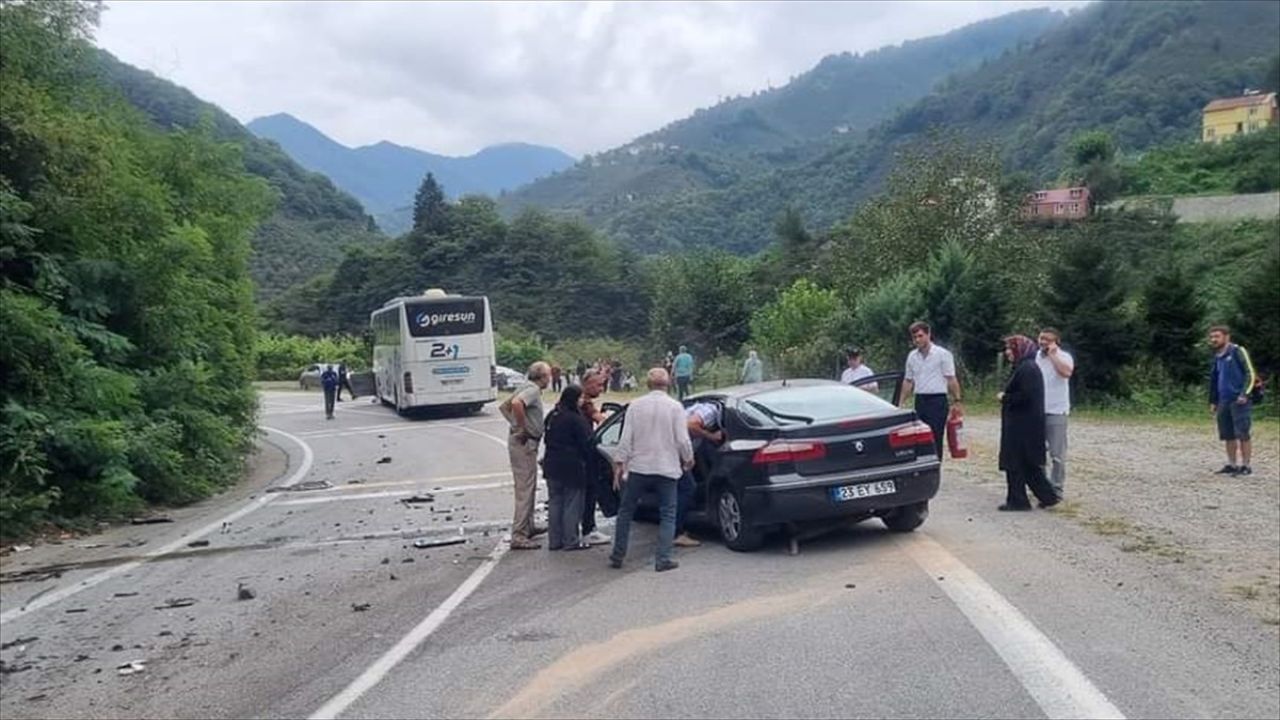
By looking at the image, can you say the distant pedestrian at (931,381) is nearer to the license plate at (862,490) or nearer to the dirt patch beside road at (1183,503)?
the dirt patch beside road at (1183,503)

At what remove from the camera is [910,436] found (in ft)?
33.9

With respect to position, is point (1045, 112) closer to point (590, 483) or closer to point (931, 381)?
point (931, 381)

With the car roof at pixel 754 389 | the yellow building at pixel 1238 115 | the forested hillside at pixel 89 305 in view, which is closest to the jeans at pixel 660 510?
the car roof at pixel 754 389

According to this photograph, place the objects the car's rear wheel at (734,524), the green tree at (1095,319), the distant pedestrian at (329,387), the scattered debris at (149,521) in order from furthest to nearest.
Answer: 1. the distant pedestrian at (329,387)
2. the green tree at (1095,319)
3. the scattered debris at (149,521)
4. the car's rear wheel at (734,524)

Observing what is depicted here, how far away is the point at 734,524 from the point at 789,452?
883mm

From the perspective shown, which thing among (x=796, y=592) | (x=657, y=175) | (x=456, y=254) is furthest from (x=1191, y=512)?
(x=657, y=175)

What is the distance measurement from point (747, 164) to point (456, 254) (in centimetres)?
10666

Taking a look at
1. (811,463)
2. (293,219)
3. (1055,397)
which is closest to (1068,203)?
(1055,397)

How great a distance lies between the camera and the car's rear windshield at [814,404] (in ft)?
33.7

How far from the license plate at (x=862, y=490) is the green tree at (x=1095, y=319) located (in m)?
23.0

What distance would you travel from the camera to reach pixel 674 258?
6238 centimetres

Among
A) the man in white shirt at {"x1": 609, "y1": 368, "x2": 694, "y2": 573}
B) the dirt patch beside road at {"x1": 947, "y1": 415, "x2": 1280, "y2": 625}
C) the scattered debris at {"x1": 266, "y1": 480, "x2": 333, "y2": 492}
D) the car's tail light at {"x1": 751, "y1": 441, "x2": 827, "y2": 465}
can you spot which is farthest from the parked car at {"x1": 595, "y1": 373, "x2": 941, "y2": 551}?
the scattered debris at {"x1": 266, "y1": 480, "x2": 333, "y2": 492}

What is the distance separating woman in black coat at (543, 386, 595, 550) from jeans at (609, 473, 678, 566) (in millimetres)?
776

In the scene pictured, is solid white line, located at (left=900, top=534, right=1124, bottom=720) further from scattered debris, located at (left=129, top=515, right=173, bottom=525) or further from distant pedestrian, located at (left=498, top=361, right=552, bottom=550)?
scattered debris, located at (left=129, top=515, right=173, bottom=525)
